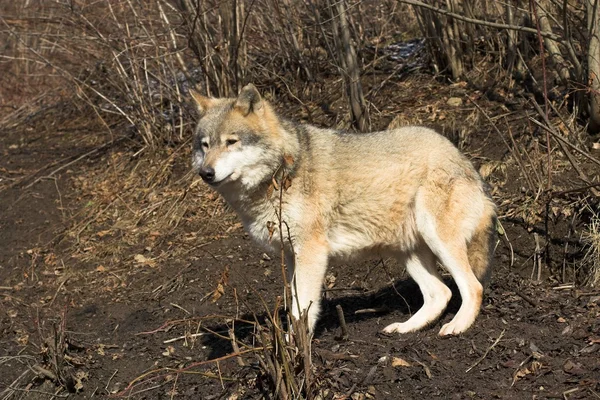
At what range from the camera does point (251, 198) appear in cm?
633

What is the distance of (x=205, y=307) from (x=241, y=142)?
2442 mm

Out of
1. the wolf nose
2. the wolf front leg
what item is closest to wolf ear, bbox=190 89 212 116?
the wolf nose

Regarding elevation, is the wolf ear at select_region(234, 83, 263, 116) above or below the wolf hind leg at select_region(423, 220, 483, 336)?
above

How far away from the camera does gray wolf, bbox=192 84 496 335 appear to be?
20.3 ft

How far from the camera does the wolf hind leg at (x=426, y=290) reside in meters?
6.49

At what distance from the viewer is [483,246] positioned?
262 inches

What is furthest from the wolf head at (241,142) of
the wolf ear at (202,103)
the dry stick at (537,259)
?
the dry stick at (537,259)

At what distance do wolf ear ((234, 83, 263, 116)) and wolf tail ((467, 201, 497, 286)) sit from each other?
220 cm

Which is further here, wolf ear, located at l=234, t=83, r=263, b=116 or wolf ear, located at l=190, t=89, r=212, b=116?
wolf ear, located at l=190, t=89, r=212, b=116

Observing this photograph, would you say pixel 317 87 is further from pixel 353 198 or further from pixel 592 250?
pixel 353 198

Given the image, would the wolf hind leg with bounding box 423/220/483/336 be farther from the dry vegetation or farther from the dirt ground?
the dry vegetation

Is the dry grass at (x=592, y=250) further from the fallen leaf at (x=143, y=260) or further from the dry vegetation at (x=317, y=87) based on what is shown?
Result: the fallen leaf at (x=143, y=260)

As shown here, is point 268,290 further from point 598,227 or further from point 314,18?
point 314,18

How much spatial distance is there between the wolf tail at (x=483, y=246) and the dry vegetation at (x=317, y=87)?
1.27 metres
